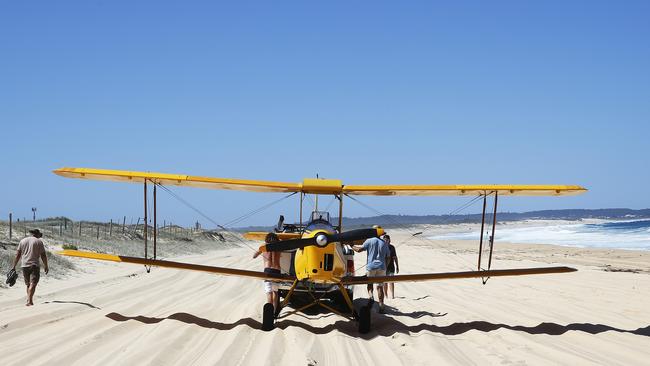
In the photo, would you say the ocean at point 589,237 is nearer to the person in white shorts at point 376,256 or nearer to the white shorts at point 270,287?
the person in white shorts at point 376,256

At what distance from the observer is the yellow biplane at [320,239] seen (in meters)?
9.79

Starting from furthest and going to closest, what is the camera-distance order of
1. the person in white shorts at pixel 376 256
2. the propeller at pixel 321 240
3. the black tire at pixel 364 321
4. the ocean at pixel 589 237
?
the ocean at pixel 589 237, the person in white shorts at pixel 376 256, the propeller at pixel 321 240, the black tire at pixel 364 321

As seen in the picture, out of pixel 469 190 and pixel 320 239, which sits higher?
pixel 469 190

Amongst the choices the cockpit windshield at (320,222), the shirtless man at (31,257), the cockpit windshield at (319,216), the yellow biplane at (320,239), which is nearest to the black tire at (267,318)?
the yellow biplane at (320,239)

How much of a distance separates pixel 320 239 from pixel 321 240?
0.03 metres

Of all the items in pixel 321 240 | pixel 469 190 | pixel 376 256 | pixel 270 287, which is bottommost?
pixel 270 287

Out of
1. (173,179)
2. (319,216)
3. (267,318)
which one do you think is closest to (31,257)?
(173,179)

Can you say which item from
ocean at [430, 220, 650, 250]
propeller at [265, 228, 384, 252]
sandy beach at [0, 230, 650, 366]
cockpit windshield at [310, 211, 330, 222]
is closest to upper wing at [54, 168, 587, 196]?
cockpit windshield at [310, 211, 330, 222]

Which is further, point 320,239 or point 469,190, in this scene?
point 469,190

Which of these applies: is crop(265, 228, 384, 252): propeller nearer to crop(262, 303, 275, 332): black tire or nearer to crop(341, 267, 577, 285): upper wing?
crop(341, 267, 577, 285): upper wing

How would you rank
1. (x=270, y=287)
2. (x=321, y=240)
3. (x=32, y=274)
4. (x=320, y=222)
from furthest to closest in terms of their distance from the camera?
(x=32, y=274) < (x=320, y=222) < (x=270, y=287) < (x=321, y=240)

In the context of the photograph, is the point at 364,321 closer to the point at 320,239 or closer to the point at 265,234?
the point at 320,239

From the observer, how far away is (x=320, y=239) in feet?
31.6

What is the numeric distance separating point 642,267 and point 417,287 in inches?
495
